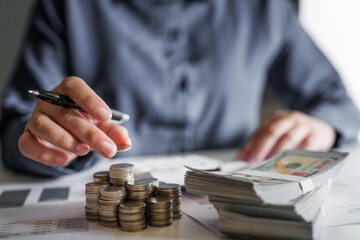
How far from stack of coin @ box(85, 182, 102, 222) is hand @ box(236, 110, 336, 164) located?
43 cm

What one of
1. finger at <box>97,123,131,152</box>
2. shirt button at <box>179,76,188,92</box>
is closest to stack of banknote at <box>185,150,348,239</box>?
finger at <box>97,123,131,152</box>

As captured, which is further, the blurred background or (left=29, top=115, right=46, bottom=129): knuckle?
the blurred background

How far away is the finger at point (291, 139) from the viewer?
852 mm

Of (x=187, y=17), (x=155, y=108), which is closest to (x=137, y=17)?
(x=187, y=17)

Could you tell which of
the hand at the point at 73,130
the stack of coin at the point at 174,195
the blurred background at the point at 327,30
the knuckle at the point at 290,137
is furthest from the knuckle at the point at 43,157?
the blurred background at the point at 327,30

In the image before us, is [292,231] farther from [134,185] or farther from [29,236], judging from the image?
[29,236]

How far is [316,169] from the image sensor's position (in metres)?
0.54

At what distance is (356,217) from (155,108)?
2.52 ft

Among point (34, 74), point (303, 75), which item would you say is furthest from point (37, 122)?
point (303, 75)

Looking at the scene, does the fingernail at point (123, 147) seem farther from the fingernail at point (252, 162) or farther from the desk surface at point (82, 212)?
the fingernail at point (252, 162)

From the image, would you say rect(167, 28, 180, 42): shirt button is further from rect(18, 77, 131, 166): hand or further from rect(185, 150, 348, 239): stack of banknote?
rect(185, 150, 348, 239): stack of banknote

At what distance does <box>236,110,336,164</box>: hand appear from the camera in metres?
0.85

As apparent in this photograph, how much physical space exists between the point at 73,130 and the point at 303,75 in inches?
39.8

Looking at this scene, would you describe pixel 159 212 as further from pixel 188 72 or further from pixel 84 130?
pixel 188 72
